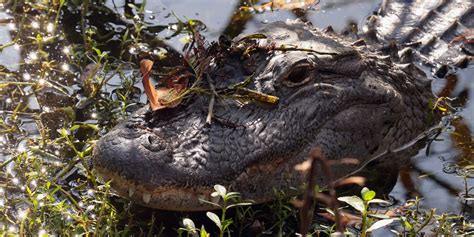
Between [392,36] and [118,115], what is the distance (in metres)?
2.34

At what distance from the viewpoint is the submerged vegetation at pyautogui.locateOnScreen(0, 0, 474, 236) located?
4547 mm

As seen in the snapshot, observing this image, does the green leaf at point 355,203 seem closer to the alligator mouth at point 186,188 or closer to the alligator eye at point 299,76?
the alligator mouth at point 186,188

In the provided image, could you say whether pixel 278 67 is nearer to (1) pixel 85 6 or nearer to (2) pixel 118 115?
(2) pixel 118 115

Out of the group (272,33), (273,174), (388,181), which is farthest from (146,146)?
(388,181)

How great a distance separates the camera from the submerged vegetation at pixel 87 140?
4.55 meters

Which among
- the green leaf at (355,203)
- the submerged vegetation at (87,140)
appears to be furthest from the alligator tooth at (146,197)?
the green leaf at (355,203)

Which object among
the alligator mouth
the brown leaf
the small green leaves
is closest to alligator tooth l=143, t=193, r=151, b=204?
the alligator mouth

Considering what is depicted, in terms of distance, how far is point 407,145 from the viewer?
5.89 metres

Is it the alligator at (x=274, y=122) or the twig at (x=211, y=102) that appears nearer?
the alligator at (x=274, y=122)

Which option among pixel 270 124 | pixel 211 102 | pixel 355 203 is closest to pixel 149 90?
pixel 211 102

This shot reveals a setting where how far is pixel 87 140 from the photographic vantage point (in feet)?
18.3

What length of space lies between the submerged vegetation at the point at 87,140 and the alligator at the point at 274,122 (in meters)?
0.14

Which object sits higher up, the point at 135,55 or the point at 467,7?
the point at 467,7

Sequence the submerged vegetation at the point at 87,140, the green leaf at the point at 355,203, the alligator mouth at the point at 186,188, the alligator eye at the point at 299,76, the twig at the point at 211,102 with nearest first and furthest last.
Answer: the green leaf at the point at 355,203, the alligator mouth at the point at 186,188, the submerged vegetation at the point at 87,140, the twig at the point at 211,102, the alligator eye at the point at 299,76
